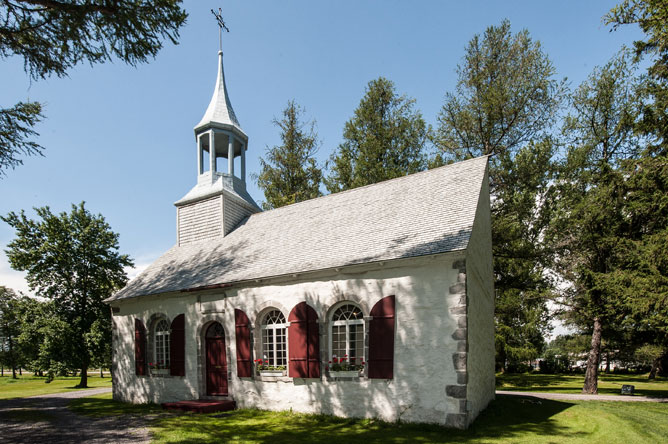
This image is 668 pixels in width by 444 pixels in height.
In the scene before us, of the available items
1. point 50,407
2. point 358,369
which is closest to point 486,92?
point 358,369

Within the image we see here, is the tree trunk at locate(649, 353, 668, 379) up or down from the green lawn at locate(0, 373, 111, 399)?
down

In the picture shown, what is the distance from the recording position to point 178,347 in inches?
503

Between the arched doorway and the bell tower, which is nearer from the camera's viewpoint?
the arched doorway

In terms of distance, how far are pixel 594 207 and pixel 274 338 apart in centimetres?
1360

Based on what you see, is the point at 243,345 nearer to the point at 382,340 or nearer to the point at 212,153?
the point at 382,340

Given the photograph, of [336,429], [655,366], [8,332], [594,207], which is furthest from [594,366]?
[8,332]

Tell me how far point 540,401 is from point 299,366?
24.9ft

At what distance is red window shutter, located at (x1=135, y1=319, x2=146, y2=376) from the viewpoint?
1374cm

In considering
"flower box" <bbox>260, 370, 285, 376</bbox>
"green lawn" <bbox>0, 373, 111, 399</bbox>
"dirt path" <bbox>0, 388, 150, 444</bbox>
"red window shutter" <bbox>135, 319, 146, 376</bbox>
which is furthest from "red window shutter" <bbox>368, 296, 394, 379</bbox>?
"green lawn" <bbox>0, 373, 111, 399</bbox>

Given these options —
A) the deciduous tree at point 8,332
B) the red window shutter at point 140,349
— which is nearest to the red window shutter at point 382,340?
the red window shutter at point 140,349

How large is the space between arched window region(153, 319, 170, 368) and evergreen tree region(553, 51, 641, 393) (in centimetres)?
1672

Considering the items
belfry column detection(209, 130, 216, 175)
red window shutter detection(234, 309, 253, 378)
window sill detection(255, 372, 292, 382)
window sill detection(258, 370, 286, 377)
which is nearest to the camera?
window sill detection(255, 372, 292, 382)

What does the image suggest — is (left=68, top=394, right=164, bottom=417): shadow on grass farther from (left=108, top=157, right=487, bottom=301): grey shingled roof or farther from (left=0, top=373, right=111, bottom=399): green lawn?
(left=0, top=373, right=111, bottom=399): green lawn

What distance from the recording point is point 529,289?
20234 millimetres
